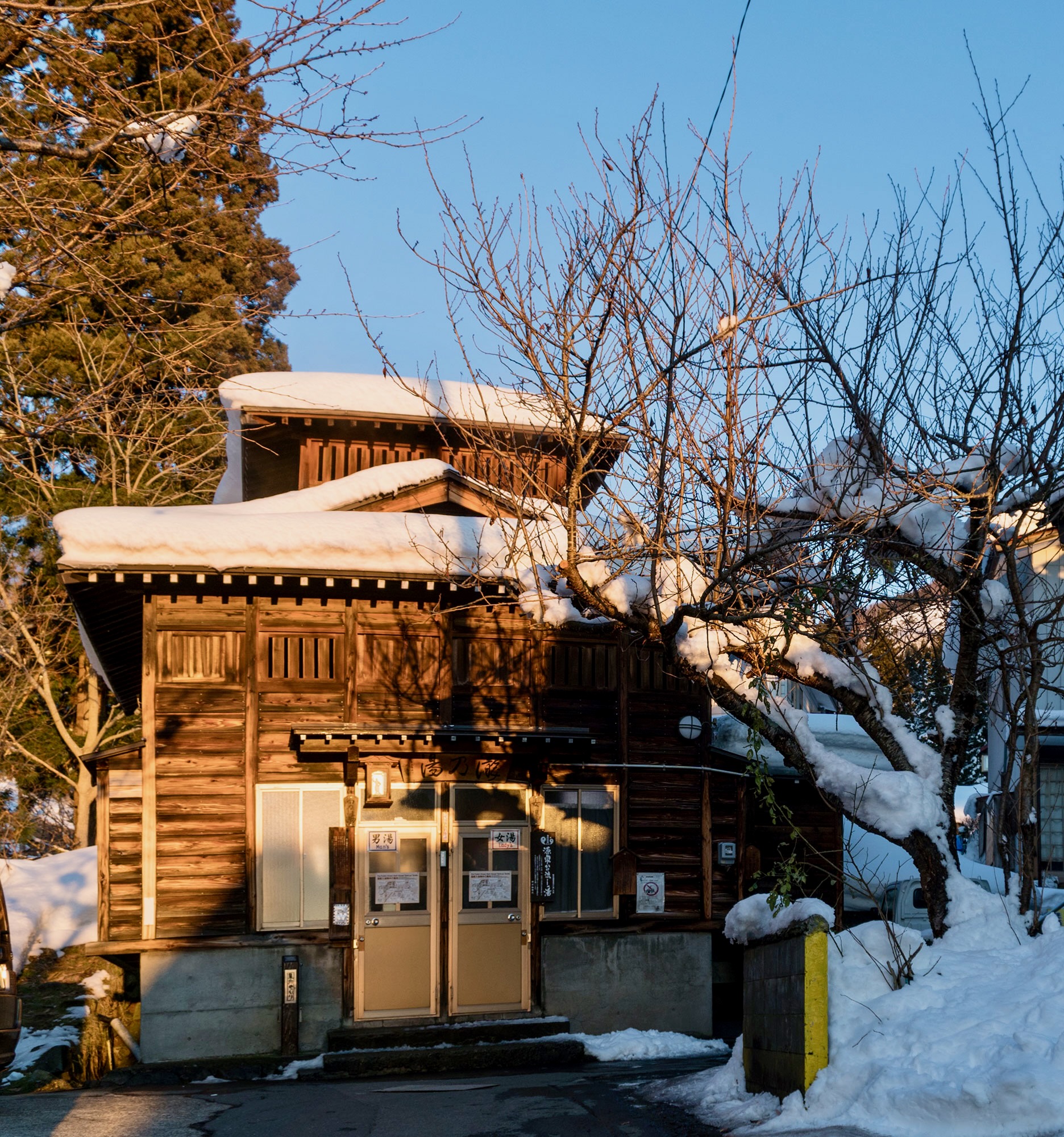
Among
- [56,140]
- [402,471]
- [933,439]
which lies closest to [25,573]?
[402,471]

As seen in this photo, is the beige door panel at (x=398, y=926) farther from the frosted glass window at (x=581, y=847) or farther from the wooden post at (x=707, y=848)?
the wooden post at (x=707, y=848)

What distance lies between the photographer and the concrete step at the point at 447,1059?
12.7m

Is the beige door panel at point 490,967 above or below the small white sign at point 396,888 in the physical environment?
below

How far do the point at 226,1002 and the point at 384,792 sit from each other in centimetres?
292

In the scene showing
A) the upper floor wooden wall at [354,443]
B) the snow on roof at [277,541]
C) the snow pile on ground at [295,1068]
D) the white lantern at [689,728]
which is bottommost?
the snow pile on ground at [295,1068]

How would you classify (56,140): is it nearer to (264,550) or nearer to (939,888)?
(264,550)

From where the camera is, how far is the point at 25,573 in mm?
26688

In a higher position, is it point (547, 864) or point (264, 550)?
point (264, 550)

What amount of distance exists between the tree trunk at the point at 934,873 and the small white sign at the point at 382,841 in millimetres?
6968

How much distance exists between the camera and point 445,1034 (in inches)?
522

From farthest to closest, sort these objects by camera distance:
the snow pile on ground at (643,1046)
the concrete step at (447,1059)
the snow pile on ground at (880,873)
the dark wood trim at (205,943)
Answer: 1. the snow pile on ground at (643,1046)
2. the dark wood trim at (205,943)
3. the concrete step at (447,1059)
4. the snow pile on ground at (880,873)

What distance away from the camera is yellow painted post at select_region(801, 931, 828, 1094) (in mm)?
7770

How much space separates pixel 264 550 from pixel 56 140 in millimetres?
6234

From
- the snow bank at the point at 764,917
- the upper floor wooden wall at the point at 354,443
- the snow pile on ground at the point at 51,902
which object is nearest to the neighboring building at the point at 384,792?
the upper floor wooden wall at the point at 354,443
